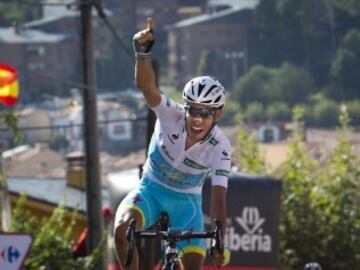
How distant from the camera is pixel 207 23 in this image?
75.6 metres

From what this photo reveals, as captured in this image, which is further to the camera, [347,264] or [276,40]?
[276,40]

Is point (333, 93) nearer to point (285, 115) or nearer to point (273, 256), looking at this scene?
point (285, 115)

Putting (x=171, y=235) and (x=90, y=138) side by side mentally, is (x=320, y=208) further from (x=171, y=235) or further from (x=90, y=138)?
(x=171, y=235)

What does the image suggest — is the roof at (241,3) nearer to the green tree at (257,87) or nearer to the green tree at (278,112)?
the green tree at (257,87)

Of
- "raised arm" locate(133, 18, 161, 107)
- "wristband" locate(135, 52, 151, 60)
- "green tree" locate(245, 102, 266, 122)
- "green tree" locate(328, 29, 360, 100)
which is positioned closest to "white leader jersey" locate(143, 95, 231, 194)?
"raised arm" locate(133, 18, 161, 107)

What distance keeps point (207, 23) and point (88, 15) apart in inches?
2240

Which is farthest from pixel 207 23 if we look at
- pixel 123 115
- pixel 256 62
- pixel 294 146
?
pixel 294 146

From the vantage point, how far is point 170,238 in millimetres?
8820

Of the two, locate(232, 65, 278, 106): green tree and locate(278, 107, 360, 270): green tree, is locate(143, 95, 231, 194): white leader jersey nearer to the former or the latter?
locate(278, 107, 360, 270): green tree

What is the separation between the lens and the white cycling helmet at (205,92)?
9125 millimetres

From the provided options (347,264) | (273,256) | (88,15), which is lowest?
(347,264)

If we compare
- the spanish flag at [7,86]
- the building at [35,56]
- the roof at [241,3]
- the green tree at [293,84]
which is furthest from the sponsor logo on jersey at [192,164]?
the roof at [241,3]

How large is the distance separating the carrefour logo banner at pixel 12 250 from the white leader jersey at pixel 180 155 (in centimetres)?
163

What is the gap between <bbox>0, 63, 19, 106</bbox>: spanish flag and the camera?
16.6 m
